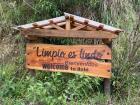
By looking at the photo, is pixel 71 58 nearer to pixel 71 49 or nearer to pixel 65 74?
pixel 71 49

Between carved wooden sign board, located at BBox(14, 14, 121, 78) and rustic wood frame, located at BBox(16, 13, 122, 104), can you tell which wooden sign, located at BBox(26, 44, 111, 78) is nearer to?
carved wooden sign board, located at BBox(14, 14, 121, 78)

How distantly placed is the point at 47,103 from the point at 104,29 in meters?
1.58

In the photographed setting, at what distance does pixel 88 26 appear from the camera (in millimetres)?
6691

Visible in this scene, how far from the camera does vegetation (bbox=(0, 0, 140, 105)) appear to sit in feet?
21.4

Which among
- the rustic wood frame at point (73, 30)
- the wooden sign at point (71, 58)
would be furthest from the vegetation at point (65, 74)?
the rustic wood frame at point (73, 30)

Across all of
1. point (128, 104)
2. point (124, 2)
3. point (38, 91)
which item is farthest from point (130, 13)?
point (38, 91)

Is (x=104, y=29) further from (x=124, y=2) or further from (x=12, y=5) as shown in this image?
(x=12, y=5)

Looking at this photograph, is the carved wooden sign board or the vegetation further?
the carved wooden sign board

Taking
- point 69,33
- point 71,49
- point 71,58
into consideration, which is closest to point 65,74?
point 71,58

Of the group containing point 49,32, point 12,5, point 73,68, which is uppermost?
point 12,5

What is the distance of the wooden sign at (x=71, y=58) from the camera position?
21.8ft

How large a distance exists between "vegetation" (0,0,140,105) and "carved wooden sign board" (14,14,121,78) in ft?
0.58

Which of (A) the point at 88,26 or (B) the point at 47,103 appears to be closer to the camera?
(B) the point at 47,103

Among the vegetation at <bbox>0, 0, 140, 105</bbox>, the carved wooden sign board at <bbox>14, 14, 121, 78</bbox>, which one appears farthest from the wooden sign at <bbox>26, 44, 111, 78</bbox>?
the vegetation at <bbox>0, 0, 140, 105</bbox>
